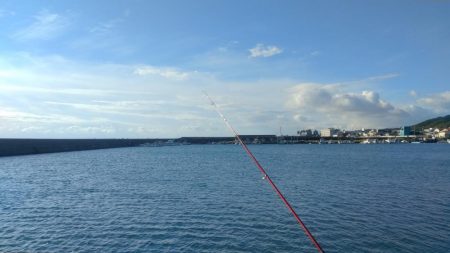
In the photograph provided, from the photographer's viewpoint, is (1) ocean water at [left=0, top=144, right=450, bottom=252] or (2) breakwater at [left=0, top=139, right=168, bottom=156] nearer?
(1) ocean water at [left=0, top=144, right=450, bottom=252]

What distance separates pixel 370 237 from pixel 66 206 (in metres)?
20.6

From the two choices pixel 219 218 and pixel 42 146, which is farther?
pixel 42 146

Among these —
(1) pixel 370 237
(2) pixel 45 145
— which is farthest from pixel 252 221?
(2) pixel 45 145

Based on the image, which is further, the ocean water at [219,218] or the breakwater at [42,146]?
the breakwater at [42,146]

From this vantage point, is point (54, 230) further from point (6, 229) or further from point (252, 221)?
point (252, 221)

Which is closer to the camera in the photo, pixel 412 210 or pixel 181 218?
pixel 181 218

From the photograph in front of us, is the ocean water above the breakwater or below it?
below

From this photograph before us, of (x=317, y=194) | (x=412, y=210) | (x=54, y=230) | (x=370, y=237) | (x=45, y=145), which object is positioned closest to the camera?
(x=370, y=237)

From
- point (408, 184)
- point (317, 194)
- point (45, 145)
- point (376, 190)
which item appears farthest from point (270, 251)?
point (45, 145)

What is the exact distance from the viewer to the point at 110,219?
78.7ft

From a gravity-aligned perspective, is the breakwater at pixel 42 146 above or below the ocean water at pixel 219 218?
above

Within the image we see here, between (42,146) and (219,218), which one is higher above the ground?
(42,146)

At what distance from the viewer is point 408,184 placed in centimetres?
4206

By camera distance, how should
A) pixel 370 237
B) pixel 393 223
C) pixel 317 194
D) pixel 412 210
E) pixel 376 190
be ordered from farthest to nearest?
1. pixel 376 190
2. pixel 317 194
3. pixel 412 210
4. pixel 393 223
5. pixel 370 237
